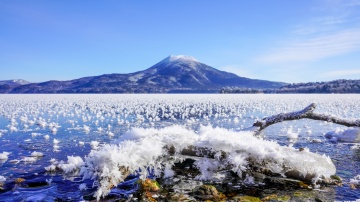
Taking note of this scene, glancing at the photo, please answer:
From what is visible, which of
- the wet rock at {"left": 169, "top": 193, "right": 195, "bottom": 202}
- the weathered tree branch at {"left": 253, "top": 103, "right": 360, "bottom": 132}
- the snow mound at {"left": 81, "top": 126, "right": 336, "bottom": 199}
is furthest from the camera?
the weathered tree branch at {"left": 253, "top": 103, "right": 360, "bottom": 132}

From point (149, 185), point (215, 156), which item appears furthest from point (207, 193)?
point (149, 185)

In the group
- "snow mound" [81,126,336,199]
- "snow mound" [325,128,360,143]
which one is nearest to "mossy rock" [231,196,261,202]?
"snow mound" [81,126,336,199]

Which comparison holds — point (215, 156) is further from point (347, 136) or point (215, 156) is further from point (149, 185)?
point (347, 136)

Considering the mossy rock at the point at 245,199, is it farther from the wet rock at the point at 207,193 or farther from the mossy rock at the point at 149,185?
the mossy rock at the point at 149,185

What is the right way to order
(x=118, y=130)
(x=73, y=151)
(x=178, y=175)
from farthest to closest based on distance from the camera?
1. (x=118, y=130)
2. (x=73, y=151)
3. (x=178, y=175)

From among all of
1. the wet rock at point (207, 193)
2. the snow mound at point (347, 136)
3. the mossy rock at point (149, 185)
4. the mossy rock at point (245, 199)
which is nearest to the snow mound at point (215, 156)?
the mossy rock at point (149, 185)

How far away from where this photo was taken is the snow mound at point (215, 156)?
328 inches

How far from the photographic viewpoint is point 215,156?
9.04 meters

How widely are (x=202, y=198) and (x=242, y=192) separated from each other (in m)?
1.17

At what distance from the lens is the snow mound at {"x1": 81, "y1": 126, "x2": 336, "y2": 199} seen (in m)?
8.32

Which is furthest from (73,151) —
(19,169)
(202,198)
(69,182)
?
(202,198)

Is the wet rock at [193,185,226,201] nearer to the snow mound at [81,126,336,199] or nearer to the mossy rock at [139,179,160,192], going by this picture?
the snow mound at [81,126,336,199]

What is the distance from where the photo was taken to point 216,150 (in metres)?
9.15

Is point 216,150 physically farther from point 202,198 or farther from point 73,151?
point 73,151
